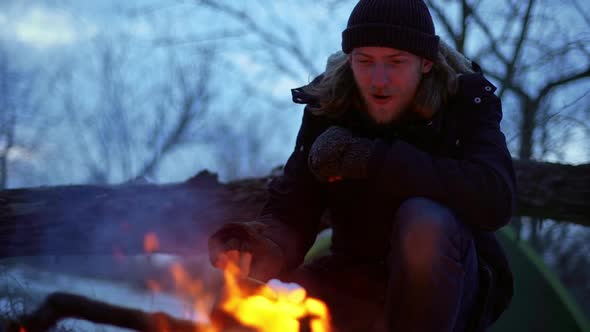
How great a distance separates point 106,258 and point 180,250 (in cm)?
51

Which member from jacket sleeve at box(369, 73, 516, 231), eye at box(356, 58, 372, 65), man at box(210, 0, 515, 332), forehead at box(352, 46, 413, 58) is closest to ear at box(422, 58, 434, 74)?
man at box(210, 0, 515, 332)

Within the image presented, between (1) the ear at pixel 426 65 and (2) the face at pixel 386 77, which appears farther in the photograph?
(1) the ear at pixel 426 65

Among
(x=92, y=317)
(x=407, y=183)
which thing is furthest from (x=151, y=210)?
(x=407, y=183)

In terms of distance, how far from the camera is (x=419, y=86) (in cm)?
205

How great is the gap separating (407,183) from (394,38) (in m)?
0.52

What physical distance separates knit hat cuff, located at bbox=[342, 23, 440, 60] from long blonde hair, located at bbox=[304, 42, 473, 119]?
0.31 feet

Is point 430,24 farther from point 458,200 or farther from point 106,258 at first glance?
point 106,258

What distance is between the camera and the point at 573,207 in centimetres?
345

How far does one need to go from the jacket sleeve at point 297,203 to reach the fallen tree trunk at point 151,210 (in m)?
1.12

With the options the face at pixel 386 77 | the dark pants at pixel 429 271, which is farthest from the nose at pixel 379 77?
the dark pants at pixel 429 271

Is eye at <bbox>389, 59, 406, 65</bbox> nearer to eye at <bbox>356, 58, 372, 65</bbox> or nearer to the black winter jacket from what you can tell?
eye at <bbox>356, 58, 372, 65</bbox>

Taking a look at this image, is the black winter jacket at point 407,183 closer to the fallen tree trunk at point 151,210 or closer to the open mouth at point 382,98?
the open mouth at point 382,98

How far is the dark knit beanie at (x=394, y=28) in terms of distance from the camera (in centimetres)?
195

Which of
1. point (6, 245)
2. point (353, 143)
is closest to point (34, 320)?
point (6, 245)
